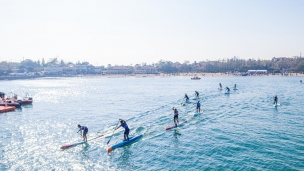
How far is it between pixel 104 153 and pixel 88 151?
192 cm

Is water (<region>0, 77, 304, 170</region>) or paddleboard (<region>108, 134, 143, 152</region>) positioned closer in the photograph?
water (<region>0, 77, 304, 170</region>)

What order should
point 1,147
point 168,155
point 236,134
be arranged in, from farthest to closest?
1. point 236,134
2. point 1,147
3. point 168,155

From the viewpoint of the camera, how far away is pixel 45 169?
834 inches

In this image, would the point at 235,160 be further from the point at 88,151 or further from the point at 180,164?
the point at 88,151

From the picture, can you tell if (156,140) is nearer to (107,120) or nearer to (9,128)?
(107,120)

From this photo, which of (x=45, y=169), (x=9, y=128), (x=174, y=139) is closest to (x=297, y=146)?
(x=174, y=139)

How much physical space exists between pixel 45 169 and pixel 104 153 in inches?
229

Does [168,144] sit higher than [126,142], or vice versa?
[126,142]

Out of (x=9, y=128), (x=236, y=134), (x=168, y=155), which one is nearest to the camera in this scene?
(x=168, y=155)

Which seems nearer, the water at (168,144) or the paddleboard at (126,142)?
the water at (168,144)

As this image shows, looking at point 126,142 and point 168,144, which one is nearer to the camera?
point 168,144

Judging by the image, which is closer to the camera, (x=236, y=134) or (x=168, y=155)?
(x=168, y=155)

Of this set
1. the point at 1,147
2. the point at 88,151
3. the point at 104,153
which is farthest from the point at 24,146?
the point at 104,153

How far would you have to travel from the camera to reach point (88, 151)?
2550cm
